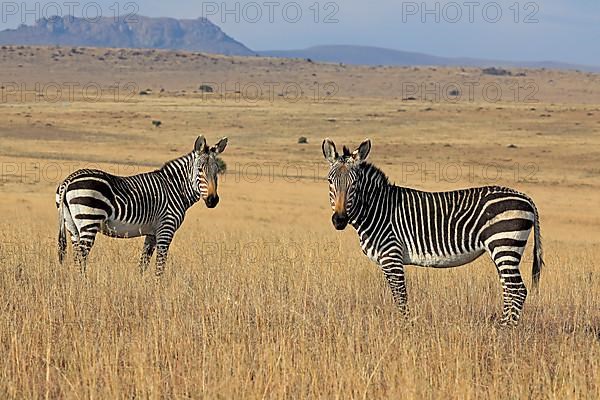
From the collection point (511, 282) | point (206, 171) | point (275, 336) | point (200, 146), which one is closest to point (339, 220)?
point (275, 336)

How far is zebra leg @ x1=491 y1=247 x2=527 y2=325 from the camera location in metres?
7.66

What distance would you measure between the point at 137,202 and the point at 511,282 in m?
4.27

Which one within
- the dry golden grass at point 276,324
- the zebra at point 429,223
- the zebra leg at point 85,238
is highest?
the zebra at point 429,223

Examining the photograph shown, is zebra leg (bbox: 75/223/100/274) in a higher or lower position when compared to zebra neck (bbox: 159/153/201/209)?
lower

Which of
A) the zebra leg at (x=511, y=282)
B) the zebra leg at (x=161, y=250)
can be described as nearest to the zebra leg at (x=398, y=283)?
the zebra leg at (x=511, y=282)

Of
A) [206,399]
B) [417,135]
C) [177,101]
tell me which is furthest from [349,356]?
[177,101]

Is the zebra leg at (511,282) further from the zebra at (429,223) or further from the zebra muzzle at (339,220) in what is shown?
the zebra muzzle at (339,220)

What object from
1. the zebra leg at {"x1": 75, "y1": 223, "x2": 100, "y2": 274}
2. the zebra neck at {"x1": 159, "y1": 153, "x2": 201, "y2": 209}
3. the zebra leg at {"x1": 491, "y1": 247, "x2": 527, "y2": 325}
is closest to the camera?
the zebra leg at {"x1": 491, "y1": 247, "x2": 527, "y2": 325}

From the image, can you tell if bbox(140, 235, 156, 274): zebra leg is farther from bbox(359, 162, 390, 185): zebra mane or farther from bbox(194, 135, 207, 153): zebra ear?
bbox(359, 162, 390, 185): zebra mane

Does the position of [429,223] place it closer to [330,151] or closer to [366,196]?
[366,196]

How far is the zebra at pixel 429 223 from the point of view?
7699mm

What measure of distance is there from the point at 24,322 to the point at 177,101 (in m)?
58.1

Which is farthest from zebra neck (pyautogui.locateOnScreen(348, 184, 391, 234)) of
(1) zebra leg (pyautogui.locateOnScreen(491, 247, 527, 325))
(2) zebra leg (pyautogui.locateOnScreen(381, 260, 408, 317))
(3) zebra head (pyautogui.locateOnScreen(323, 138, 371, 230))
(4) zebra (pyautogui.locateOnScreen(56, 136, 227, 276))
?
(4) zebra (pyautogui.locateOnScreen(56, 136, 227, 276))

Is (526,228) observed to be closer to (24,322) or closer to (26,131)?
(24,322)
